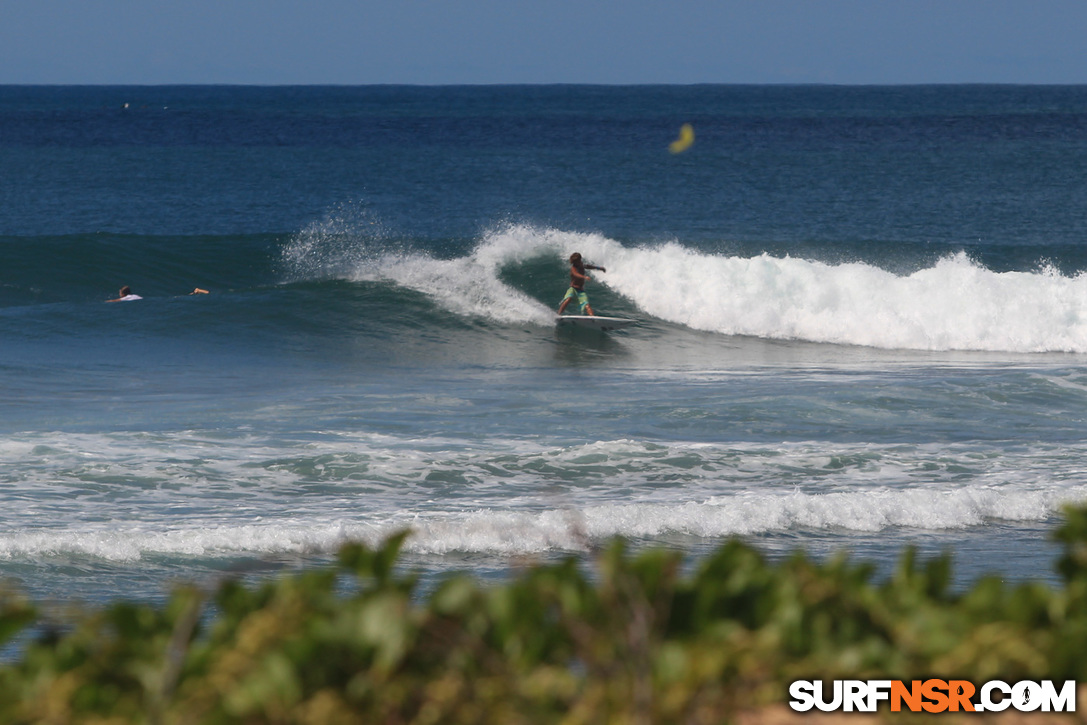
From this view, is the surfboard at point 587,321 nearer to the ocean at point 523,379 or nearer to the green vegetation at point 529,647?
the ocean at point 523,379

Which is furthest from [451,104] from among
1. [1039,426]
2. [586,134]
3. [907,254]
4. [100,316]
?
[1039,426]

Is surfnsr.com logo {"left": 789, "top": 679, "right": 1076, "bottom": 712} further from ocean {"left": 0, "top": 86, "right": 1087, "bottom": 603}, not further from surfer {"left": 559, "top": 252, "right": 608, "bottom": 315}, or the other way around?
surfer {"left": 559, "top": 252, "right": 608, "bottom": 315}

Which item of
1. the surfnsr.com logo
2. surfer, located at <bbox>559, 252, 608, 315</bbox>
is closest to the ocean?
surfer, located at <bbox>559, 252, 608, 315</bbox>

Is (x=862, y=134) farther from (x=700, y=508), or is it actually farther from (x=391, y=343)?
(x=700, y=508)

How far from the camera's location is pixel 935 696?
2.08 metres

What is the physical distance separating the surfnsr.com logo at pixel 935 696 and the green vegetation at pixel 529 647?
20 mm

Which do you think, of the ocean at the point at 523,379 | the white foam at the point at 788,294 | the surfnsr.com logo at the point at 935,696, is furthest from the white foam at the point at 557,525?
the white foam at the point at 788,294

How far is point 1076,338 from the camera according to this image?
21.9m

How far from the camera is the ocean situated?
29.5 feet

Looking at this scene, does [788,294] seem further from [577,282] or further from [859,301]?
[577,282]

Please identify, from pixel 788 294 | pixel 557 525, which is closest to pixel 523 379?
pixel 557 525

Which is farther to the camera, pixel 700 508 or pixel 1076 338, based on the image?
pixel 1076 338

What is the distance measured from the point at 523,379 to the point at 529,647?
1465 centimetres

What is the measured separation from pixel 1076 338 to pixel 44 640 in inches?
892
